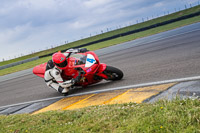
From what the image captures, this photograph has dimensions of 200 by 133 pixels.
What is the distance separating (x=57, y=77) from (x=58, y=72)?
0.55 ft

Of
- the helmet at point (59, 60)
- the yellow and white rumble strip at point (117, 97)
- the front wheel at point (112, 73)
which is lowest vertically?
the yellow and white rumble strip at point (117, 97)

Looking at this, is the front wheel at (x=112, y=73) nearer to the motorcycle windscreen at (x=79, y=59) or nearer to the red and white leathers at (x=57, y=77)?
the motorcycle windscreen at (x=79, y=59)

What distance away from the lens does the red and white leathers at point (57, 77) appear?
25.6 feet

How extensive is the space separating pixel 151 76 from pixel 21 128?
4.12 meters

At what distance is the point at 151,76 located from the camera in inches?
291

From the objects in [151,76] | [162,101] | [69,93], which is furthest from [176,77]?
[69,93]

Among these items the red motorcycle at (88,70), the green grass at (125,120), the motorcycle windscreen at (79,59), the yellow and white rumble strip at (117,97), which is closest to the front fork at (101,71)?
the red motorcycle at (88,70)

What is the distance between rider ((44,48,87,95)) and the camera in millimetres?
7555

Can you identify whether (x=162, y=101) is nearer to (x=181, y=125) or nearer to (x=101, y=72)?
(x=181, y=125)

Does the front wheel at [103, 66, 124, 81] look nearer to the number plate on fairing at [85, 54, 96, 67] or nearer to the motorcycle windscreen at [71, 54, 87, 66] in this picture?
the number plate on fairing at [85, 54, 96, 67]

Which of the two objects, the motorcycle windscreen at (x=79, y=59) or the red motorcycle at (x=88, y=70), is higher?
the motorcycle windscreen at (x=79, y=59)

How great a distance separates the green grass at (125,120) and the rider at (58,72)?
2382mm

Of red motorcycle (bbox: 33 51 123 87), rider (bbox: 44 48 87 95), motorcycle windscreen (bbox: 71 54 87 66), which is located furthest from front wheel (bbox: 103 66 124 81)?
rider (bbox: 44 48 87 95)

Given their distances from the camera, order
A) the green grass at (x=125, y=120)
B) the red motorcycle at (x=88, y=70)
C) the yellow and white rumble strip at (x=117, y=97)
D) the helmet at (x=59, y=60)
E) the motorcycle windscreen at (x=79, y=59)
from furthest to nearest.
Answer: the motorcycle windscreen at (x=79, y=59), the red motorcycle at (x=88, y=70), the helmet at (x=59, y=60), the yellow and white rumble strip at (x=117, y=97), the green grass at (x=125, y=120)
